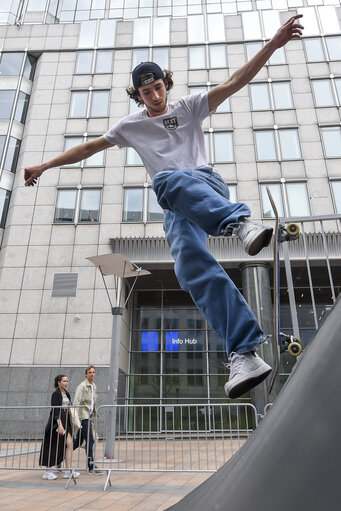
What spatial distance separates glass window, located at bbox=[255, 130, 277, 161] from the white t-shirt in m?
16.6

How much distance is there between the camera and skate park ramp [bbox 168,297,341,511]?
2.18ft

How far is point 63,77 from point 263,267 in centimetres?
1516

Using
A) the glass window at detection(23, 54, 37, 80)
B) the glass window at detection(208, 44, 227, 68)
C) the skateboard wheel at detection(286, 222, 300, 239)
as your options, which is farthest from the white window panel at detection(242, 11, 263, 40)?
the skateboard wheel at detection(286, 222, 300, 239)

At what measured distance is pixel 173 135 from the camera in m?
2.58

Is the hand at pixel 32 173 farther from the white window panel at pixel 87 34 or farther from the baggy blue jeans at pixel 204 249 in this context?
the white window panel at pixel 87 34

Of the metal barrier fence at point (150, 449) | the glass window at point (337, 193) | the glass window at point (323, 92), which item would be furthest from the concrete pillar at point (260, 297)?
the glass window at point (323, 92)

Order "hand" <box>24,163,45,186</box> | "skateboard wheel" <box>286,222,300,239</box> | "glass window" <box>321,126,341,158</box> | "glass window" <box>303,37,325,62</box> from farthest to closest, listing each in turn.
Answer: "glass window" <box>303,37,325,62</box>
"glass window" <box>321,126,341,158</box>
"hand" <box>24,163,45,186</box>
"skateboard wheel" <box>286,222,300,239</box>

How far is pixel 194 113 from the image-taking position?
262 centimetres

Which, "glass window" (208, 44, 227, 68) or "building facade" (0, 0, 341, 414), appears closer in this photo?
"building facade" (0, 0, 341, 414)

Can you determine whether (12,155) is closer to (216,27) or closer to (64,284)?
(64,284)

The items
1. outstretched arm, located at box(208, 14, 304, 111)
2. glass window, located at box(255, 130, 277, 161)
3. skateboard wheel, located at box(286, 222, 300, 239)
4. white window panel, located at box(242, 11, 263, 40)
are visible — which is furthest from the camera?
white window panel, located at box(242, 11, 263, 40)

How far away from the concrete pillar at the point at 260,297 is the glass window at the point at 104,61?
13.7 m

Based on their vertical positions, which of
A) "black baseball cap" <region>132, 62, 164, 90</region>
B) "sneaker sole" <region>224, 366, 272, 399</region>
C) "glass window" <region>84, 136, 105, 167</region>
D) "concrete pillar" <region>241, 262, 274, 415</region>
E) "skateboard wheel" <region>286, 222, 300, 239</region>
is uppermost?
"glass window" <region>84, 136, 105, 167</region>

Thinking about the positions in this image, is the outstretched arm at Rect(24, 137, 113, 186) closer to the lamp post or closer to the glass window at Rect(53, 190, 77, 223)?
the lamp post
